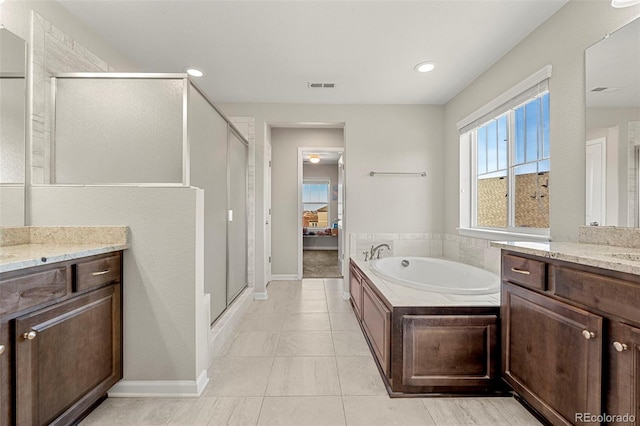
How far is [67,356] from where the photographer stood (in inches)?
50.6

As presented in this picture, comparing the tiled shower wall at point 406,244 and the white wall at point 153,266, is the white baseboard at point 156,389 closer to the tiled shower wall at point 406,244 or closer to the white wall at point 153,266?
the white wall at point 153,266

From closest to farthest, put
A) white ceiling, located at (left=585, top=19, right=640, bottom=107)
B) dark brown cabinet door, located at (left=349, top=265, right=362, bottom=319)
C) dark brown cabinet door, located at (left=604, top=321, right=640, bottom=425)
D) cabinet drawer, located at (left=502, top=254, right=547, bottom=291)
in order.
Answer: dark brown cabinet door, located at (left=604, top=321, right=640, bottom=425) < cabinet drawer, located at (left=502, top=254, right=547, bottom=291) < white ceiling, located at (left=585, top=19, right=640, bottom=107) < dark brown cabinet door, located at (left=349, top=265, right=362, bottom=319)

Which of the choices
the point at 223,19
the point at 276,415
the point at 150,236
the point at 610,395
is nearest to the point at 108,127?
the point at 150,236

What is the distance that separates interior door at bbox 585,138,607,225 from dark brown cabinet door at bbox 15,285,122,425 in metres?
2.79

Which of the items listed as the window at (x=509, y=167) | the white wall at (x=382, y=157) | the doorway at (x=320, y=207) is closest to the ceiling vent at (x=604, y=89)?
the window at (x=509, y=167)

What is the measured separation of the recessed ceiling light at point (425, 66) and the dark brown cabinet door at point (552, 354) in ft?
6.60

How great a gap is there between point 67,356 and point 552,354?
2.21 m

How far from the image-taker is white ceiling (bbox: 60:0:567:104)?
1860mm

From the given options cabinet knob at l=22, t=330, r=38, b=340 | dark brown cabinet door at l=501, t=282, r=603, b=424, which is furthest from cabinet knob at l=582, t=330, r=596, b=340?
cabinet knob at l=22, t=330, r=38, b=340

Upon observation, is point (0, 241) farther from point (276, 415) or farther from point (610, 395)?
point (610, 395)

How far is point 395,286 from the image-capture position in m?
2.09

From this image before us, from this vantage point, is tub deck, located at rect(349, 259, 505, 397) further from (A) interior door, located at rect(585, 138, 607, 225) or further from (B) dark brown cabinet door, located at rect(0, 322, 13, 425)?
(B) dark brown cabinet door, located at rect(0, 322, 13, 425)

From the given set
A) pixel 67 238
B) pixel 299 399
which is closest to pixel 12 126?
pixel 67 238

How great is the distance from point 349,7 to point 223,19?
89cm
